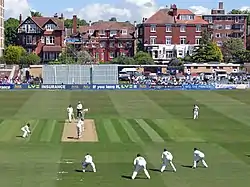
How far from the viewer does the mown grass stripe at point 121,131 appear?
121 feet

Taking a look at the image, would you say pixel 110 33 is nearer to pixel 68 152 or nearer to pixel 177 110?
pixel 177 110

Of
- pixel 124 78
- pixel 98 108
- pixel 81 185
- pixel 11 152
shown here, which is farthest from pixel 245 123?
pixel 124 78

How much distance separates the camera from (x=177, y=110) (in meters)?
56.2

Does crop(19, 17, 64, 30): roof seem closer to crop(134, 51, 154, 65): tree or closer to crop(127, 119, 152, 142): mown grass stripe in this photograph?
crop(134, 51, 154, 65): tree

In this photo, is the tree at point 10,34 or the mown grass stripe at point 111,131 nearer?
the mown grass stripe at point 111,131

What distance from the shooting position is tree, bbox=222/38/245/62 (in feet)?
403

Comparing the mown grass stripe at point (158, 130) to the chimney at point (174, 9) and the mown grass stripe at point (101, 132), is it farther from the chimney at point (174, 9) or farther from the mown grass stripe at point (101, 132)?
the chimney at point (174, 9)

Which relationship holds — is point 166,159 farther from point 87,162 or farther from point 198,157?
point 87,162

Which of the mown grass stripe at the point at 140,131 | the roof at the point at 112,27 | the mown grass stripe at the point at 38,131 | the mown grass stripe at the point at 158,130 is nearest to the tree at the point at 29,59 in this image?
the roof at the point at 112,27

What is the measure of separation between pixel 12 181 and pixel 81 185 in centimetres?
297

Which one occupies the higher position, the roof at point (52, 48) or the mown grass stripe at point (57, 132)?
the roof at point (52, 48)

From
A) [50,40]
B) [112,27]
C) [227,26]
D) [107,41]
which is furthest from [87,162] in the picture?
[227,26]

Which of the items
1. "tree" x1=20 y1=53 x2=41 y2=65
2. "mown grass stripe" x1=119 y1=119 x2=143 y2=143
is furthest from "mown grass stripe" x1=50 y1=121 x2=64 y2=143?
"tree" x1=20 y1=53 x2=41 y2=65

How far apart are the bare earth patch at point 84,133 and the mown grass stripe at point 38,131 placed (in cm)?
156
